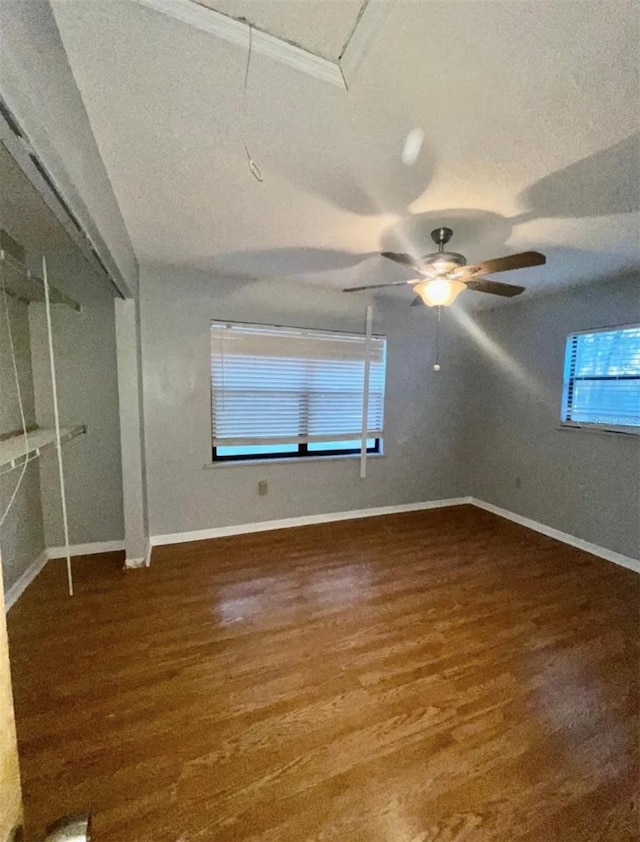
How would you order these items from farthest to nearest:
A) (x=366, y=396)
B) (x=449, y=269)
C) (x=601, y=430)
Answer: (x=366, y=396)
(x=601, y=430)
(x=449, y=269)

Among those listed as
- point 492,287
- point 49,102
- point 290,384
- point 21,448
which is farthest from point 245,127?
point 290,384

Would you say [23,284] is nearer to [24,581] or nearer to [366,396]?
[24,581]

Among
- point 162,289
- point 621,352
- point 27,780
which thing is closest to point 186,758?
point 27,780

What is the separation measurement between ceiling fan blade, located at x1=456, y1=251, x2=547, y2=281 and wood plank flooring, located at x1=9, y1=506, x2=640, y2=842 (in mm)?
2022

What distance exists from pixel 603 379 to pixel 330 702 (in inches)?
128

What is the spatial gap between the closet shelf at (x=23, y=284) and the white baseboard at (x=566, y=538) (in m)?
4.34

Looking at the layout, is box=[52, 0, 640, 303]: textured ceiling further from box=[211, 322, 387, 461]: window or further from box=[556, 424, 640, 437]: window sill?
box=[556, 424, 640, 437]: window sill

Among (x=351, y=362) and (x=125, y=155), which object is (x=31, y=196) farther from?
(x=351, y=362)

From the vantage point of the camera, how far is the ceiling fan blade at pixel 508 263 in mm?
1721

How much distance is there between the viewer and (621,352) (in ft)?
9.76

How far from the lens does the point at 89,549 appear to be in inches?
114

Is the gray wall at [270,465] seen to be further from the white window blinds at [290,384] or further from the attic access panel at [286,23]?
the attic access panel at [286,23]

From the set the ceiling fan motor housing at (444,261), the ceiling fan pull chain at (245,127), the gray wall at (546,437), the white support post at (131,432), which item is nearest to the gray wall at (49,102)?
the ceiling fan pull chain at (245,127)

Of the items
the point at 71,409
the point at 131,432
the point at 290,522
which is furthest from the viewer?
the point at 290,522
